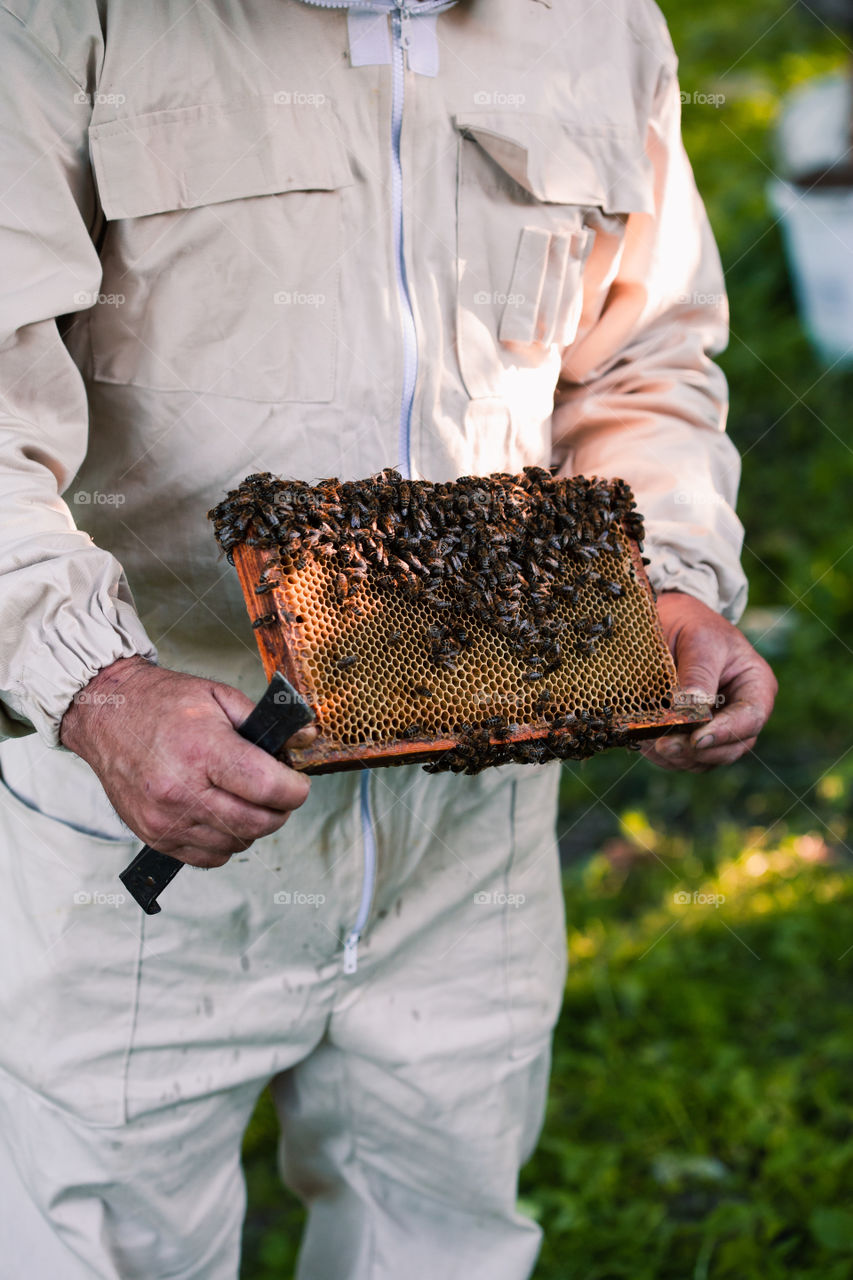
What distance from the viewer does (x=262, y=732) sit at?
1611 millimetres

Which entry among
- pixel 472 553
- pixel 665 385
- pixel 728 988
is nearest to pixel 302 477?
pixel 472 553

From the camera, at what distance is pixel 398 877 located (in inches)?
89.4

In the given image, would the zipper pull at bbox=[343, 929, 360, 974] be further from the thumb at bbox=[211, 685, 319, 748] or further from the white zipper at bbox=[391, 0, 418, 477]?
the white zipper at bbox=[391, 0, 418, 477]

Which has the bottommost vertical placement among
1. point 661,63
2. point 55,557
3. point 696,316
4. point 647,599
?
point 647,599

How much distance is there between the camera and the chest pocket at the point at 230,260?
74.9 inches

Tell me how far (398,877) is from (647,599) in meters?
0.73

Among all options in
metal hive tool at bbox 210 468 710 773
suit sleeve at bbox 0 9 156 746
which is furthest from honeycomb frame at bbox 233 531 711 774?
suit sleeve at bbox 0 9 156 746

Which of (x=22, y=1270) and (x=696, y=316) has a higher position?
(x=696, y=316)

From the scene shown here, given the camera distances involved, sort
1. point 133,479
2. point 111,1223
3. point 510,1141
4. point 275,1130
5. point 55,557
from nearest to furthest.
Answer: point 55,557, point 133,479, point 111,1223, point 510,1141, point 275,1130

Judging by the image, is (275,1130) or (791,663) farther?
(791,663)

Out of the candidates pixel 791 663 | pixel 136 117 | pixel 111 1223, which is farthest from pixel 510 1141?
pixel 791 663

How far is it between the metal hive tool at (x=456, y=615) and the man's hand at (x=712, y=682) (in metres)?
0.07

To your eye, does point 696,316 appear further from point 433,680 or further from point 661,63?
point 433,680

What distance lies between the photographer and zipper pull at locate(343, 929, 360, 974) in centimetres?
224
